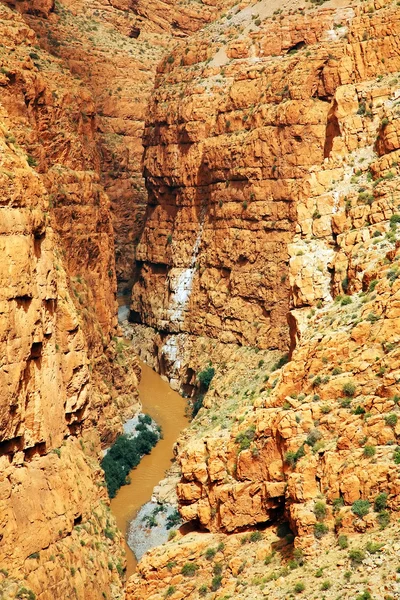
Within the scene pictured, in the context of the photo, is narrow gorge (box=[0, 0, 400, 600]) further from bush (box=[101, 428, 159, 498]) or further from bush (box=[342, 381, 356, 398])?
bush (box=[101, 428, 159, 498])

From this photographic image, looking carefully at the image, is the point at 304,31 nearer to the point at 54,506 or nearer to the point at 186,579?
the point at 54,506

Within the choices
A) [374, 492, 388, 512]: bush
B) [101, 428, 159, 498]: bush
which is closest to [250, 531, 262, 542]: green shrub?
[374, 492, 388, 512]: bush

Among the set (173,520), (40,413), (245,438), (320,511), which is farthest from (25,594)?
(173,520)

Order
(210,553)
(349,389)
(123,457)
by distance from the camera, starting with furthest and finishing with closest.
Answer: (123,457) → (210,553) → (349,389)

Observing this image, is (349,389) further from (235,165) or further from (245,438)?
(235,165)

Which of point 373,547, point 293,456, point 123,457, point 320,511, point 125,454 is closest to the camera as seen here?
point 373,547

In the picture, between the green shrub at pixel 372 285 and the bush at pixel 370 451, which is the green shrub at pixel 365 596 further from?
the green shrub at pixel 372 285
